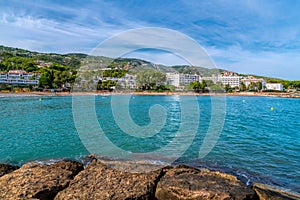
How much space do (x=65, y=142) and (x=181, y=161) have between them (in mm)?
7314

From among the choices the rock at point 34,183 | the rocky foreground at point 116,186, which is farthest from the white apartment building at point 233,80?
the rock at point 34,183

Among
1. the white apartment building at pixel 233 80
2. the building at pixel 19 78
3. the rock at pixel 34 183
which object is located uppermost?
the white apartment building at pixel 233 80

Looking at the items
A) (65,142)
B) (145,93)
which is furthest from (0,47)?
(65,142)

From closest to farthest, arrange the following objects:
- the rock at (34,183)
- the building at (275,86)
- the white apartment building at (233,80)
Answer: the rock at (34,183), the building at (275,86), the white apartment building at (233,80)

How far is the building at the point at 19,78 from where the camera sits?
87750 millimetres

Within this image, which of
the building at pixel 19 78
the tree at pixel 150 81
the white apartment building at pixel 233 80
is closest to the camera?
the building at pixel 19 78

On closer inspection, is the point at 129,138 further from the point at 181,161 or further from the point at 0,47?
the point at 0,47

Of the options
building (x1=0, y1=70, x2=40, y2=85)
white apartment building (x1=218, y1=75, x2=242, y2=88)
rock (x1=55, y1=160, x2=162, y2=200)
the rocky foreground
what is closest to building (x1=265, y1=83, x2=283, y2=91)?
→ white apartment building (x1=218, y1=75, x2=242, y2=88)

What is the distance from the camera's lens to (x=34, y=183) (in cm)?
503

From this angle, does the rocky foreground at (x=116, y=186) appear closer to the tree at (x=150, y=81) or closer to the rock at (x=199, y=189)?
the rock at (x=199, y=189)

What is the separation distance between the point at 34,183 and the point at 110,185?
5.59 ft

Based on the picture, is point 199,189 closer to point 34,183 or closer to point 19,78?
point 34,183

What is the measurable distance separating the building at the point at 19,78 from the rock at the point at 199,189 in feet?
321

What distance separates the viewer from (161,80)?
→ 9956 centimetres
